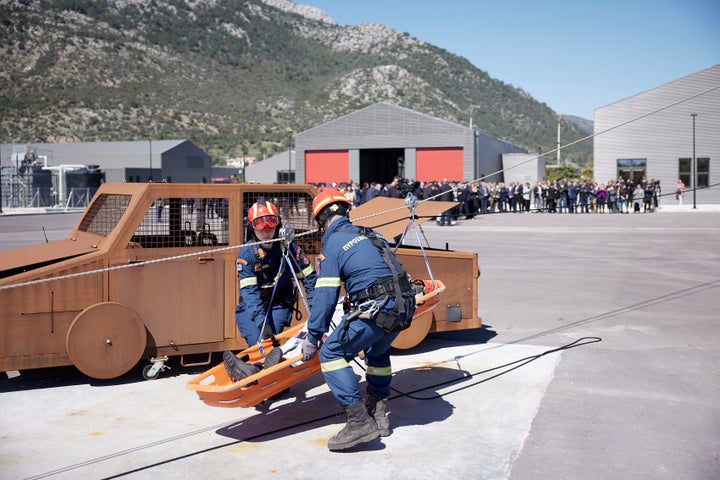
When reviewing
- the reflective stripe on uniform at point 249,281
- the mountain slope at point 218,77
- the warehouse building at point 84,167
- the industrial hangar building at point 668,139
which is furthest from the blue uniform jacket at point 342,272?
the mountain slope at point 218,77

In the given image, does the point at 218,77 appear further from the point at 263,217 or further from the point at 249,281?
the point at 249,281

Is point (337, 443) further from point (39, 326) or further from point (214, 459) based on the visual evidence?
point (39, 326)

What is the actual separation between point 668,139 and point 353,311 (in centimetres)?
4690

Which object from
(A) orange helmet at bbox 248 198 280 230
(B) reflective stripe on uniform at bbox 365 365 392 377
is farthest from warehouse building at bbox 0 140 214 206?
(B) reflective stripe on uniform at bbox 365 365 392 377

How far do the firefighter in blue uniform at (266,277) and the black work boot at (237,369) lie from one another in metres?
0.65

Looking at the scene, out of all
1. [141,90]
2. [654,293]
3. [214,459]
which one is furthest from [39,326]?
[141,90]

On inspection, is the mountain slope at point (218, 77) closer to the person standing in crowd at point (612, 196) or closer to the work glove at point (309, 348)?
the person standing in crowd at point (612, 196)

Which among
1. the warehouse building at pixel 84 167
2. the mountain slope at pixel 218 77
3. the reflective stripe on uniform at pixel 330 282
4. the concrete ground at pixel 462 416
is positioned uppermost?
the mountain slope at pixel 218 77

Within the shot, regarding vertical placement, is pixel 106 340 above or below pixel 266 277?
below

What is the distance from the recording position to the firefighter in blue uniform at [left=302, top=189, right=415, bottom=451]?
4.82m

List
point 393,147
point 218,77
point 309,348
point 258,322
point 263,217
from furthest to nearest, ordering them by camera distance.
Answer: point 218,77 → point 393,147 → point 263,217 → point 258,322 → point 309,348

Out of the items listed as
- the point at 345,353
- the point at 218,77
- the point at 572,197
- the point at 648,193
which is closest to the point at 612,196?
the point at 572,197

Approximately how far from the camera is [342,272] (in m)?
4.92

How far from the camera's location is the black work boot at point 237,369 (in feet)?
17.1
